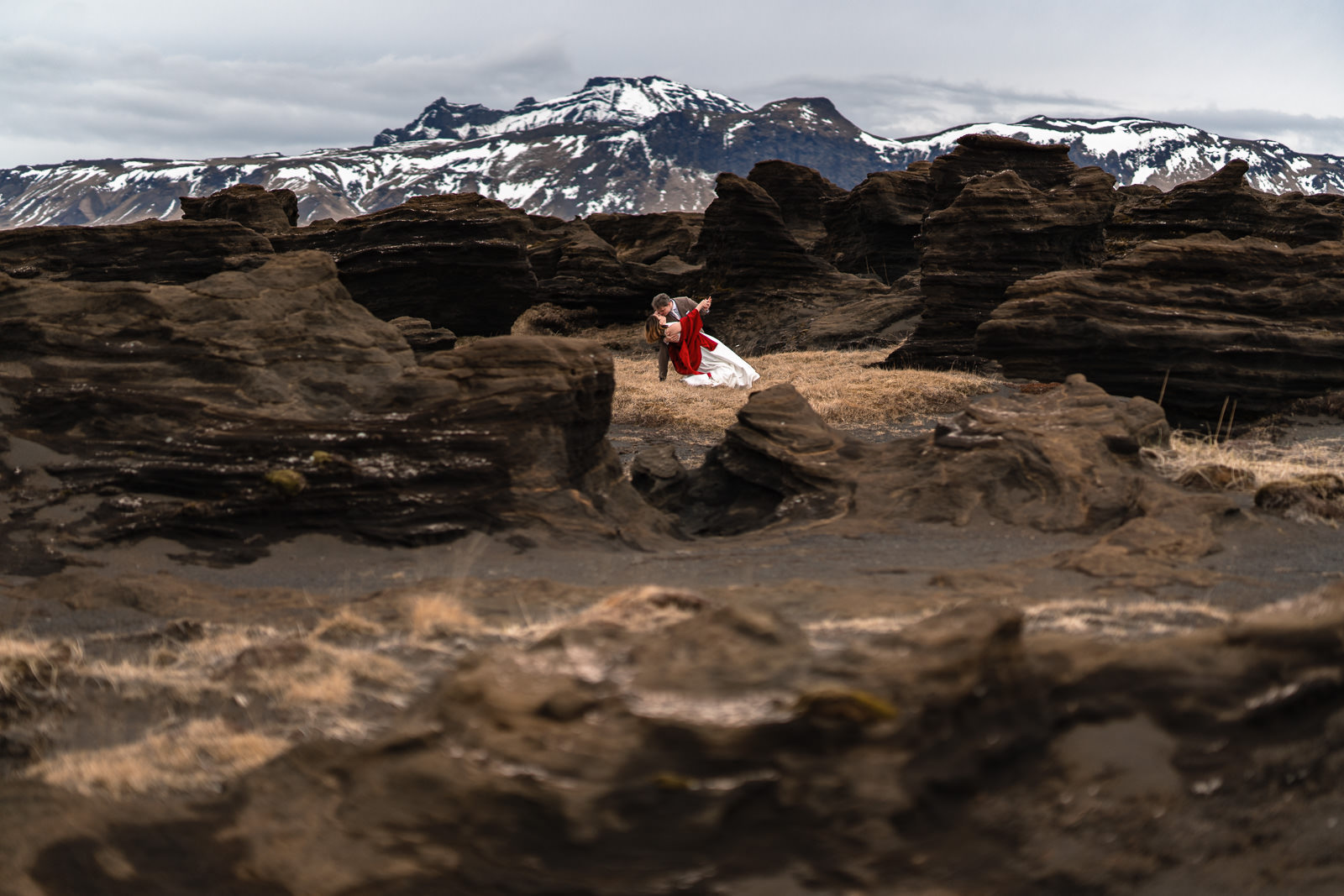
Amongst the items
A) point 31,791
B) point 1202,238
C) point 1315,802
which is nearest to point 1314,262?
point 1202,238

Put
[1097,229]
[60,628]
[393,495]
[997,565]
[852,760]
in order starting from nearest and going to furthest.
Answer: [852,760]
[60,628]
[997,565]
[393,495]
[1097,229]

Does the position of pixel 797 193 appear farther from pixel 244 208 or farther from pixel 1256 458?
pixel 1256 458

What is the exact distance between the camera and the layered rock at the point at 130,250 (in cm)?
2031

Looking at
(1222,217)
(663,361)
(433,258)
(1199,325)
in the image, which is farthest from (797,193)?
(1199,325)

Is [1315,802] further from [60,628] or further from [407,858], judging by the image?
[60,628]

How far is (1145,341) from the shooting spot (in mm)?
15078

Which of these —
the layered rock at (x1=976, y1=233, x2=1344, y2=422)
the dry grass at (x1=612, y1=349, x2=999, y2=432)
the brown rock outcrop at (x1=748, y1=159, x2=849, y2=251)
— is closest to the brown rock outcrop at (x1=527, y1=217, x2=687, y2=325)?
the brown rock outcrop at (x1=748, y1=159, x2=849, y2=251)

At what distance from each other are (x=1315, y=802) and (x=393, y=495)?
6862 millimetres

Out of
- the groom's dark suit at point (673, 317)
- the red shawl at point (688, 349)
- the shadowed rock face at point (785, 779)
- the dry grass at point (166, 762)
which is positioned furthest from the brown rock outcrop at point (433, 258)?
the shadowed rock face at point (785, 779)

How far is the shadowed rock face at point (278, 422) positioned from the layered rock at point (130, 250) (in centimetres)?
1175

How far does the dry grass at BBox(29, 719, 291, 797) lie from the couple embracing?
53.5ft

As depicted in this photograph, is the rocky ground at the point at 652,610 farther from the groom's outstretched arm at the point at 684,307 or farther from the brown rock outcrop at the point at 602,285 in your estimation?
the brown rock outcrop at the point at 602,285

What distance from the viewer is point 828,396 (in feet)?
58.6

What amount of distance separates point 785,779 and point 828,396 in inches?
573
